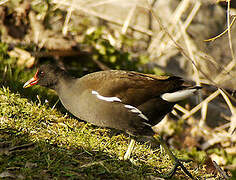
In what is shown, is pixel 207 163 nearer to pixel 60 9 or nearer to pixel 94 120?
pixel 94 120

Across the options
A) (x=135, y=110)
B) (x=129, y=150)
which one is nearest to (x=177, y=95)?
(x=135, y=110)

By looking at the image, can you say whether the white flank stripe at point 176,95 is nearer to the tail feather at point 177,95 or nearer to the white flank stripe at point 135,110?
the tail feather at point 177,95

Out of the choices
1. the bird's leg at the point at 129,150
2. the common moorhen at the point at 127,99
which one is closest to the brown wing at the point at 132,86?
the common moorhen at the point at 127,99

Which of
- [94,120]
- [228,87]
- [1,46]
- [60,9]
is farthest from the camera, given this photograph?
[60,9]

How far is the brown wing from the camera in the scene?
3.12 metres

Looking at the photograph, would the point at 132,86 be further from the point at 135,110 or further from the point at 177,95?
the point at 177,95

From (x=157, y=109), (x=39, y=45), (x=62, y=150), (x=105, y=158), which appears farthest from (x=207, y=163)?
(x=39, y=45)

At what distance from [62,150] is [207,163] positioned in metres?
1.58

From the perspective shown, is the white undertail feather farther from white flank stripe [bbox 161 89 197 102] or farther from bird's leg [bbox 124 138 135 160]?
bird's leg [bbox 124 138 135 160]

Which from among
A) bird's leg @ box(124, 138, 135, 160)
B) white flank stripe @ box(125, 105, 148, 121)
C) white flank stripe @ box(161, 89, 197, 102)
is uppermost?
white flank stripe @ box(161, 89, 197, 102)

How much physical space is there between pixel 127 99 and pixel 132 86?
6.0 inches

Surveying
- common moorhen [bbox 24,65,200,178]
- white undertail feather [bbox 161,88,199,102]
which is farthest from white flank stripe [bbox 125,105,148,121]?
white undertail feather [bbox 161,88,199,102]

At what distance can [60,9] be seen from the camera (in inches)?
232

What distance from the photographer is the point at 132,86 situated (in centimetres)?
317
